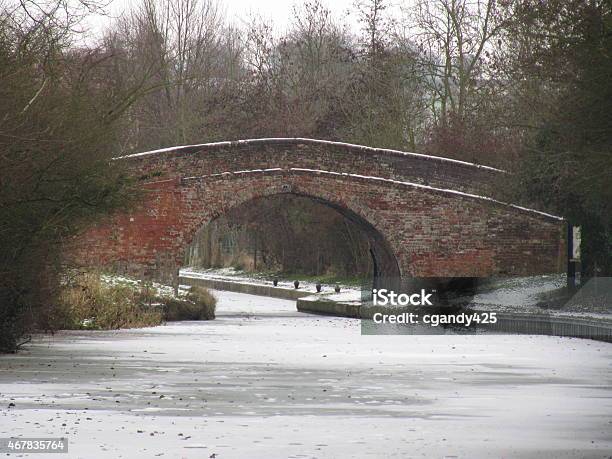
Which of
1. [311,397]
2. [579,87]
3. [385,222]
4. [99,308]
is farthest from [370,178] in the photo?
[311,397]

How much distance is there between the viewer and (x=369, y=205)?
37.4 meters

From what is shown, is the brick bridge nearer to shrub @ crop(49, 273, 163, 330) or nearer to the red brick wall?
the red brick wall

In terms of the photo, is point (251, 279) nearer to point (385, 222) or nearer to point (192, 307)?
point (385, 222)

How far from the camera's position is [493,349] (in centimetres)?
2072

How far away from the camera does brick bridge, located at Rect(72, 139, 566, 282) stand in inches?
1436

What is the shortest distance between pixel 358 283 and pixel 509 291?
15.6m

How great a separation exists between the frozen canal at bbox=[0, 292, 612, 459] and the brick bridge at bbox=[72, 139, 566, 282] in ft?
44.4

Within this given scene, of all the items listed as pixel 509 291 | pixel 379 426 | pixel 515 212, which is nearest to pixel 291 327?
pixel 509 291

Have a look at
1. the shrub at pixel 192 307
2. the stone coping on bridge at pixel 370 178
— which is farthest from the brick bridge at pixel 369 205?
the shrub at pixel 192 307

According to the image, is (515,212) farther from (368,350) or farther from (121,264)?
(368,350)

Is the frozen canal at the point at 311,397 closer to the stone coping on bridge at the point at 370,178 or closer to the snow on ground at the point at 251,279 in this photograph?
the stone coping on bridge at the point at 370,178

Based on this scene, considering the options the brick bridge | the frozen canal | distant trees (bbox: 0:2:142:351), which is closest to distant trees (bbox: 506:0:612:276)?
the frozen canal

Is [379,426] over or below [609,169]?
Answer: below

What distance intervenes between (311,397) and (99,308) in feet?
46.0
